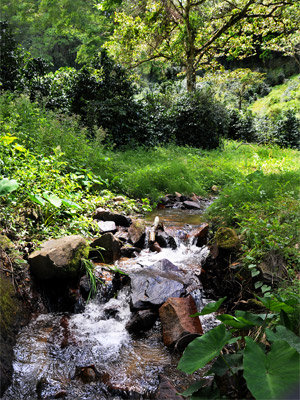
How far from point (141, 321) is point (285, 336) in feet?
4.94

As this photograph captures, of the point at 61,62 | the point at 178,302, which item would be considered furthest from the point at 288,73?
the point at 178,302

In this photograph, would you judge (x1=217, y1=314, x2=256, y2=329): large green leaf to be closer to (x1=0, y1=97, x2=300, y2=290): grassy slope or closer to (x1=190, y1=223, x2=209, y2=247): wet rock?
(x1=0, y1=97, x2=300, y2=290): grassy slope

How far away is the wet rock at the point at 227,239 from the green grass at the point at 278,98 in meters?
18.4

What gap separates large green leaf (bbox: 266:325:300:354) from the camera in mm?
1409

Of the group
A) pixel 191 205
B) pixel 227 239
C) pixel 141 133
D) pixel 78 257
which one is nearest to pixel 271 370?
pixel 227 239

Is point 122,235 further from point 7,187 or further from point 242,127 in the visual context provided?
point 242,127

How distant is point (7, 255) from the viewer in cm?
280

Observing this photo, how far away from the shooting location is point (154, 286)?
302 centimetres

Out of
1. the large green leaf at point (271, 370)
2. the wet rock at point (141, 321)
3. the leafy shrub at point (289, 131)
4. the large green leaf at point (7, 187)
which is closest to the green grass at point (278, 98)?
the leafy shrub at point (289, 131)

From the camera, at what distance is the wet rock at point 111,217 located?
Result: 15.6 ft

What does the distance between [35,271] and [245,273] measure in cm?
215

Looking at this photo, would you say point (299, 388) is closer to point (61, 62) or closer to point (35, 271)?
point (35, 271)

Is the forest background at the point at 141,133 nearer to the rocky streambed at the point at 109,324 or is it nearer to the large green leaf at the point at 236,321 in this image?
the large green leaf at the point at 236,321

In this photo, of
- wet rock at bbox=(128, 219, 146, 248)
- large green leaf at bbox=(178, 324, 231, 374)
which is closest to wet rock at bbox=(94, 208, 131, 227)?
wet rock at bbox=(128, 219, 146, 248)
